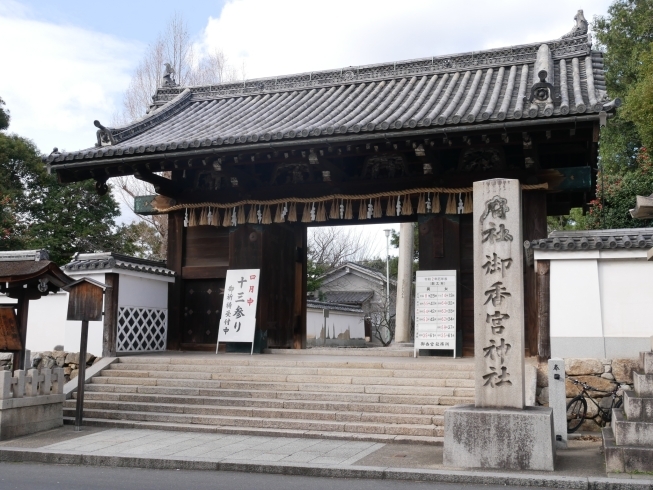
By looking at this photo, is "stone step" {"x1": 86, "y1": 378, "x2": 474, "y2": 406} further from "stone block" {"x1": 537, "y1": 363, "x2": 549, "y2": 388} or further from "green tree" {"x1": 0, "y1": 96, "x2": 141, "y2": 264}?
"green tree" {"x1": 0, "y1": 96, "x2": 141, "y2": 264}

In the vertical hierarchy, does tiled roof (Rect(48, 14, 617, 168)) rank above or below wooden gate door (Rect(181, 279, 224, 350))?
above

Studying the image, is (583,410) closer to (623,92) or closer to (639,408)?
(639,408)

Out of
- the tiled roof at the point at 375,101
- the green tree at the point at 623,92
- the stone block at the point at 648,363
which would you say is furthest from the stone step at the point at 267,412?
the green tree at the point at 623,92

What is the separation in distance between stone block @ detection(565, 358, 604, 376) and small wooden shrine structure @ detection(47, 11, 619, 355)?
1.49m

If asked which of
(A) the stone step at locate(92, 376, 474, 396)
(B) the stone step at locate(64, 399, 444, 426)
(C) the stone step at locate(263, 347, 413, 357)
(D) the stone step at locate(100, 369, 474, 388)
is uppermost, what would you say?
(C) the stone step at locate(263, 347, 413, 357)

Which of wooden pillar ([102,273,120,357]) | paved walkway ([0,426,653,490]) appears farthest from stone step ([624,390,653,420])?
wooden pillar ([102,273,120,357])

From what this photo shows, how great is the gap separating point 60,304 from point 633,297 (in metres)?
11.1

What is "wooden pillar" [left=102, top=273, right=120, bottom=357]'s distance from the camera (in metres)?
13.0

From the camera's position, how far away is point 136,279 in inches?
552

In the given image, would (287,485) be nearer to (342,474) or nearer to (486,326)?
(342,474)

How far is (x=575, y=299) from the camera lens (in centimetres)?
1060

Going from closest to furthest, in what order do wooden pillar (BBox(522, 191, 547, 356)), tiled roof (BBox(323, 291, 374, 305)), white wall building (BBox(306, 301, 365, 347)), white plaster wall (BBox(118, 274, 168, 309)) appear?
wooden pillar (BBox(522, 191, 547, 356)), white plaster wall (BBox(118, 274, 168, 309)), white wall building (BBox(306, 301, 365, 347)), tiled roof (BBox(323, 291, 374, 305))

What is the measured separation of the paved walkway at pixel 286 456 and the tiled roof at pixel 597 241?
2.99 m

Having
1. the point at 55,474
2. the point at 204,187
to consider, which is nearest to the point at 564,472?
the point at 55,474
